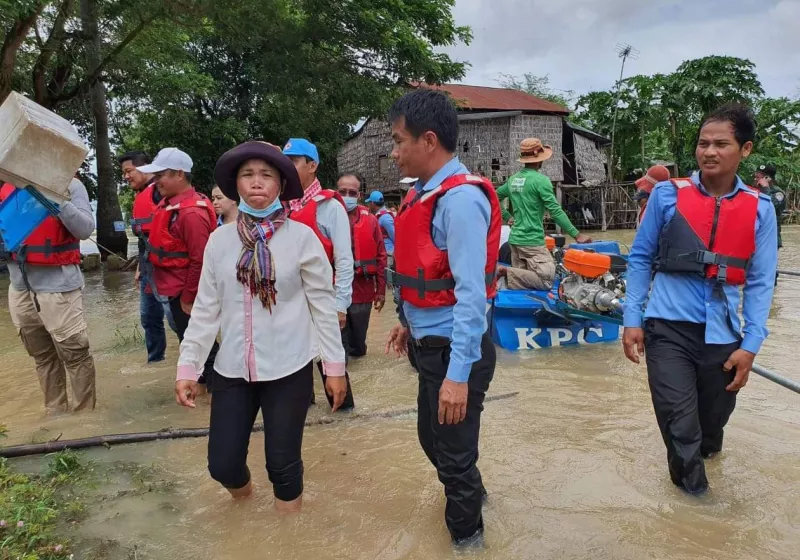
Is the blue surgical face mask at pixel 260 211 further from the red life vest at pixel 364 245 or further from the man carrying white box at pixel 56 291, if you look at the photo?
the red life vest at pixel 364 245

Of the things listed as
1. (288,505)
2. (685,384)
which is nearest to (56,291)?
(288,505)

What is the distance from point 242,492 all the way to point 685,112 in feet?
95.5

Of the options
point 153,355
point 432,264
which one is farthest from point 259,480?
point 153,355

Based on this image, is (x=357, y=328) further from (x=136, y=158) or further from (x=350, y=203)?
(x=136, y=158)

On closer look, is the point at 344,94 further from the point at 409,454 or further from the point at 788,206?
the point at 788,206

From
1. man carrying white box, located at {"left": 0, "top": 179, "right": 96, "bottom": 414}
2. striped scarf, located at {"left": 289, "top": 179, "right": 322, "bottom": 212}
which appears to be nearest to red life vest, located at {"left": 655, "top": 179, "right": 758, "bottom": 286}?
striped scarf, located at {"left": 289, "top": 179, "right": 322, "bottom": 212}

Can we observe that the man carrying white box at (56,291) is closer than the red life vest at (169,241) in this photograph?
Yes

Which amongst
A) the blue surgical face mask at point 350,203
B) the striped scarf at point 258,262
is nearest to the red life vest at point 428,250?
the striped scarf at point 258,262

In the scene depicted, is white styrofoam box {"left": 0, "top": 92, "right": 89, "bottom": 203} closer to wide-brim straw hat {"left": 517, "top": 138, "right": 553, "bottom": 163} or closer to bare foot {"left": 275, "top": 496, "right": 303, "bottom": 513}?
bare foot {"left": 275, "top": 496, "right": 303, "bottom": 513}

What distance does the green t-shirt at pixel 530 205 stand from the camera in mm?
6094

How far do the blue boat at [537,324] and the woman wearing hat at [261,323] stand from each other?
11.6 feet

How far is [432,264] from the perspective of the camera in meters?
2.45

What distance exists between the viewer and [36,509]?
9.32ft

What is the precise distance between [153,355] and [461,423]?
4.73m
